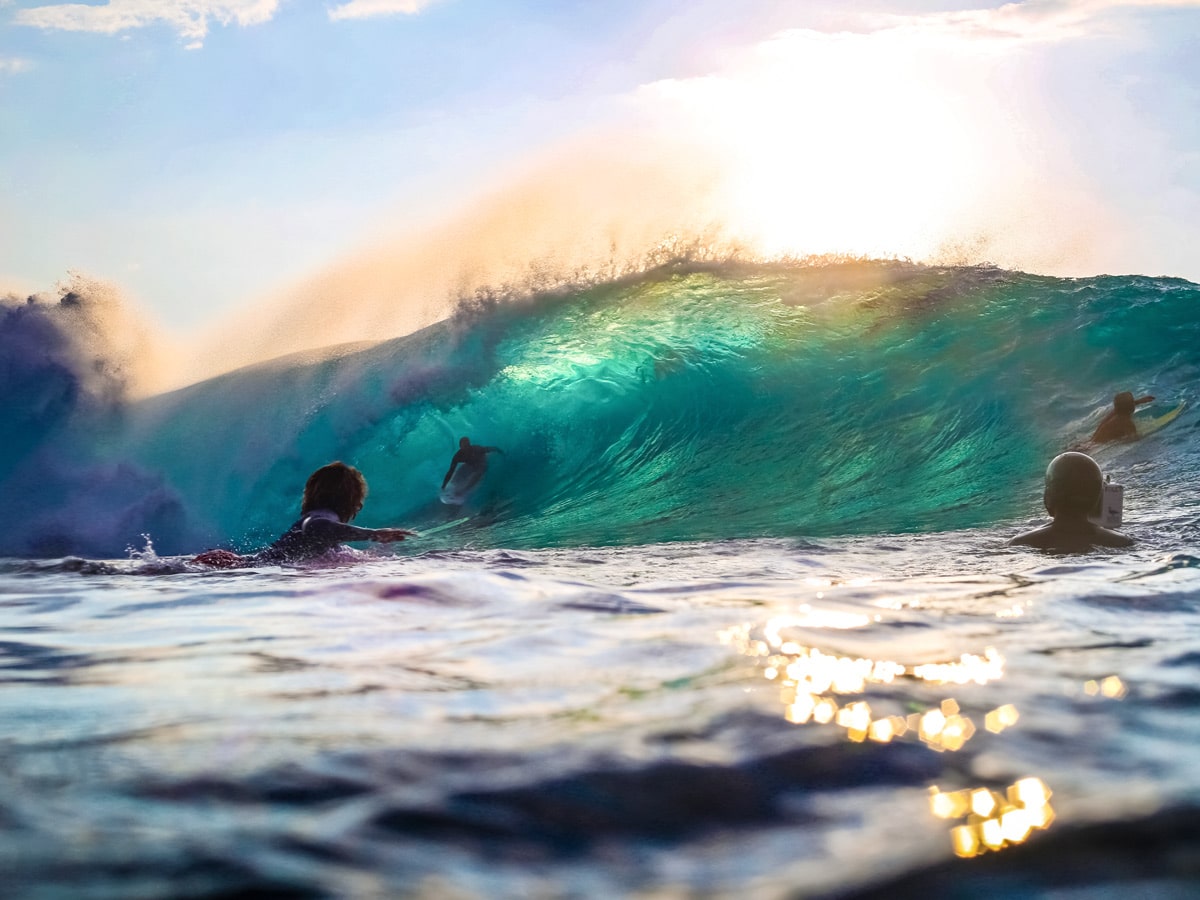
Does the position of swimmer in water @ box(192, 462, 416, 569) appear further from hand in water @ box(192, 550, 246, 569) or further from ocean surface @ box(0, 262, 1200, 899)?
ocean surface @ box(0, 262, 1200, 899)

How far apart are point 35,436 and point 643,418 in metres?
9.84

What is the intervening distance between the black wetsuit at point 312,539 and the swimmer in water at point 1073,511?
3.93 meters

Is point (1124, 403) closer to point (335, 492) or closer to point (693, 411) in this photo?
point (693, 411)

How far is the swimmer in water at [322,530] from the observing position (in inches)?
227

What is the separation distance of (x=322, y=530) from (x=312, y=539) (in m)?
0.08

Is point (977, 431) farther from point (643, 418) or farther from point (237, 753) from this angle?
point (237, 753)

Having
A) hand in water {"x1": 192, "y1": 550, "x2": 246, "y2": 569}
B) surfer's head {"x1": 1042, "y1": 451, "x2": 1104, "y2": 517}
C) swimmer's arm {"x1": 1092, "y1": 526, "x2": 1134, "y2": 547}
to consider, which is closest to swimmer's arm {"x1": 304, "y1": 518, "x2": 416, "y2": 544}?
hand in water {"x1": 192, "y1": 550, "x2": 246, "y2": 569}

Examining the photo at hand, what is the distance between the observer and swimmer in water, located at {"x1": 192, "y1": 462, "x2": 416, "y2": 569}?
5.76m

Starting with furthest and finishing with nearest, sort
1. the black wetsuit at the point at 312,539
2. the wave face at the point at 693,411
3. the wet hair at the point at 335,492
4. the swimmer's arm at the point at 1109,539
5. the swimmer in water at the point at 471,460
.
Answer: the swimmer in water at the point at 471,460
the wave face at the point at 693,411
the wet hair at the point at 335,492
the black wetsuit at the point at 312,539
the swimmer's arm at the point at 1109,539

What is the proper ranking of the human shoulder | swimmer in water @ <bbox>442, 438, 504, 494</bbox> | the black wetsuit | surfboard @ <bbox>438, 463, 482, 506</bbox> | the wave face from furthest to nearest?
swimmer in water @ <bbox>442, 438, 504, 494</bbox>
surfboard @ <bbox>438, 463, 482, 506</bbox>
the wave face
the black wetsuit
the human shoulder

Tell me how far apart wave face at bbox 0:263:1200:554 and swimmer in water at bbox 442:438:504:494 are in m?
0.18

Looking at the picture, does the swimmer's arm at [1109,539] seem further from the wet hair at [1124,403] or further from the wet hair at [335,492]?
the wet hair at [1124,403]

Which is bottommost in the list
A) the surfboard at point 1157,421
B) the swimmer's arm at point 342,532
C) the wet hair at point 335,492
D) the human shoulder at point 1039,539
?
the human shoulder at point 1039,539

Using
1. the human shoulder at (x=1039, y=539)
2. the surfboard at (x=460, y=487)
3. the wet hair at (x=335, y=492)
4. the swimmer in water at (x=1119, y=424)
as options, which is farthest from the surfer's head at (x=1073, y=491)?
the surfboard at (x=460, y=487)
